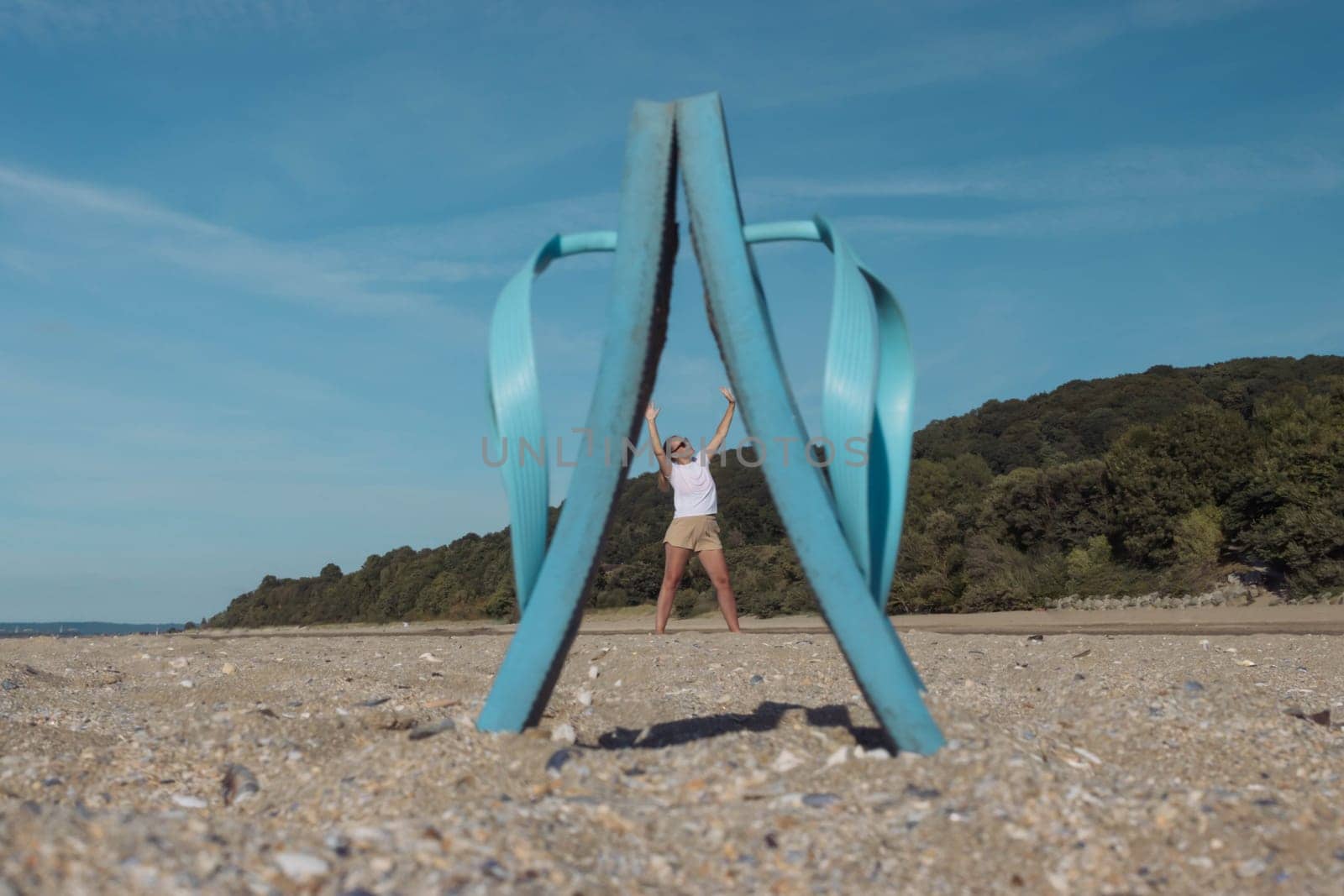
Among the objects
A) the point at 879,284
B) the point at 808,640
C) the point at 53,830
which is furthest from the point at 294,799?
the point at 808,640

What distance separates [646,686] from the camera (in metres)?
6.50

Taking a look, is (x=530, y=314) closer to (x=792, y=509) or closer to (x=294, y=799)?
(x=792, y=509)

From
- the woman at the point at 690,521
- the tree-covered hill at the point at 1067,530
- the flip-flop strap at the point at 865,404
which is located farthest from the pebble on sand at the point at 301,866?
the woman at the point at 690,521

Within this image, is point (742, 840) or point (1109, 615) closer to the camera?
point (742, 840)

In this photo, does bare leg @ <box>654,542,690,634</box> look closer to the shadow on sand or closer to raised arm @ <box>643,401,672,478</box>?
raised arm @ <box>643,401,672,478</box>

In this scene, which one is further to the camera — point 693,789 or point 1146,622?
point 1146,622

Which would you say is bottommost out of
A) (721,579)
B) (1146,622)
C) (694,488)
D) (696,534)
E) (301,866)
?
(1146,622)

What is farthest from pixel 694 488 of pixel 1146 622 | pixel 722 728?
pixel 722 728

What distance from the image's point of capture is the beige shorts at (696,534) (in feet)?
33.4

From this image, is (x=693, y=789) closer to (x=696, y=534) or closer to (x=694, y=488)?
(x=696, y=534)

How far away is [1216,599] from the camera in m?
14.1

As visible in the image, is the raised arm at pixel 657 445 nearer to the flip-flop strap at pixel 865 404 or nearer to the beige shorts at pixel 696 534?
the beige shorts at pixel 696 534

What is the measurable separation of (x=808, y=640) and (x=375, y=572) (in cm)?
2937

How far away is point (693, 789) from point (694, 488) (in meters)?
7.08
